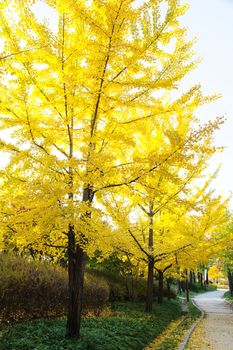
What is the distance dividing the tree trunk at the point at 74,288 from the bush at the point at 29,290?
1521 mm

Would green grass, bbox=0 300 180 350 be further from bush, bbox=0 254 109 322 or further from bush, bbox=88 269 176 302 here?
bush, bbox=88 269 176 302

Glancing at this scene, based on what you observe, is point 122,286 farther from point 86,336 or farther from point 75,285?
point 75,285

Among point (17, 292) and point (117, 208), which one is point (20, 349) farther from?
point (117, 208)

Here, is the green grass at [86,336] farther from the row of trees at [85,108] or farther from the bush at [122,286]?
the bush at [122,286]

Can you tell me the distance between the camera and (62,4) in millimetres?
5469

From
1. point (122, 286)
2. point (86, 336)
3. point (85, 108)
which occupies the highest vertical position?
point (85, 108)

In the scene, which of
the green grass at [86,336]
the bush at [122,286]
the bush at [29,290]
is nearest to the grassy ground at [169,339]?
the green grass at [86,336]

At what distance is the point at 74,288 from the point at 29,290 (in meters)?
1.76

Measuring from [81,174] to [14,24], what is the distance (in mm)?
2805

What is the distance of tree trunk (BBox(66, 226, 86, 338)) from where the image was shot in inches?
278

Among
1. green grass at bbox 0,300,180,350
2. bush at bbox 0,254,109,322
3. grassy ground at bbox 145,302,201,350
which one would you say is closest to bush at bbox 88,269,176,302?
grassy ground at bbox 145,302,201,350

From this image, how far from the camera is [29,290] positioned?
27.2ft

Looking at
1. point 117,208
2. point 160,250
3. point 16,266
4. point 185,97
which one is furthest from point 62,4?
point 160,250

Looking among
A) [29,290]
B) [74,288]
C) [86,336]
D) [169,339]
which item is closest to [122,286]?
[169,339]
